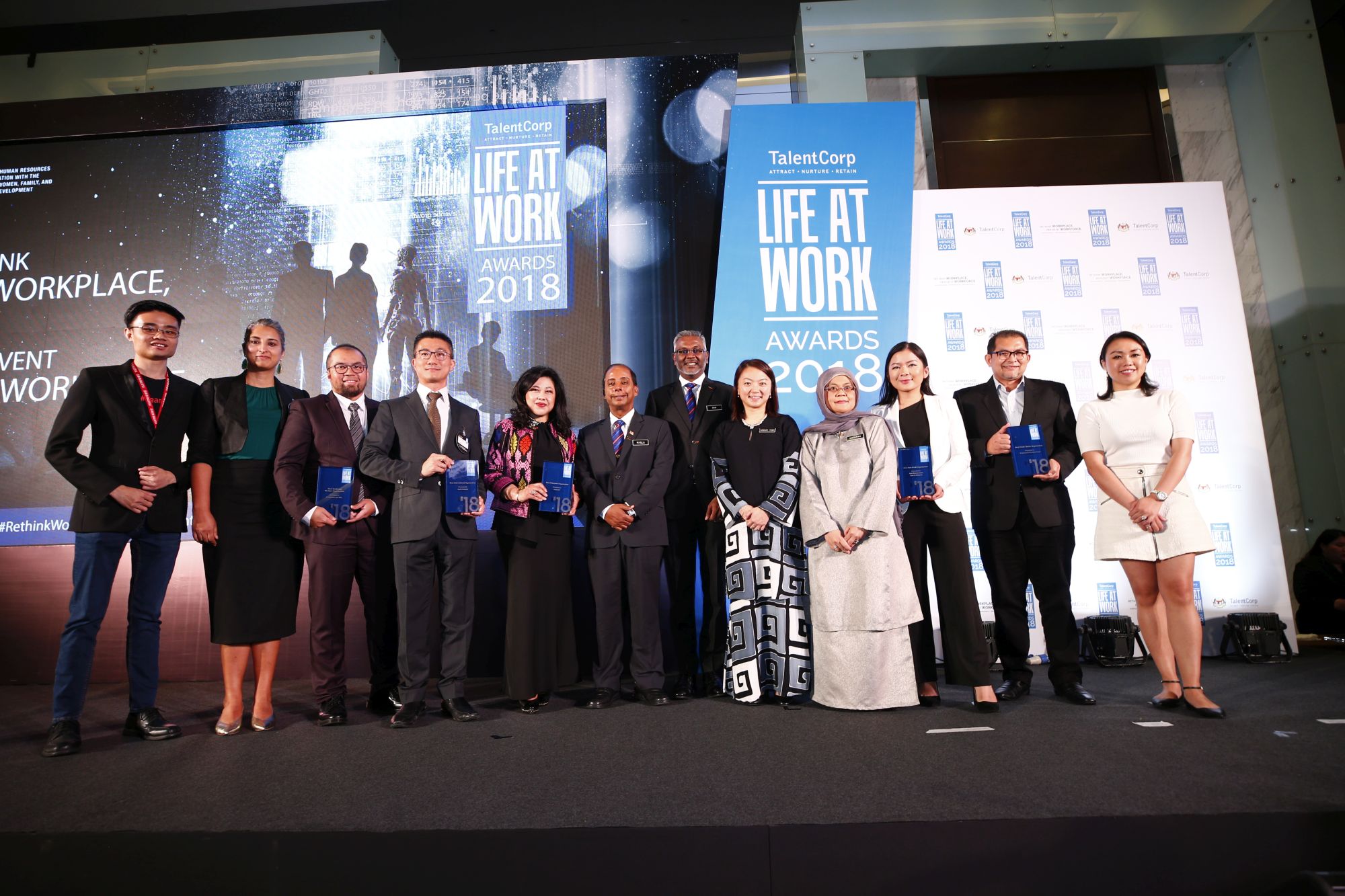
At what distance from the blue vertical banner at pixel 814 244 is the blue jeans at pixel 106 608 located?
10.1 ft

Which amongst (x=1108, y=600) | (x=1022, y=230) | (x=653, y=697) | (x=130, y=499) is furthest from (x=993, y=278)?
(x=130, y=499)

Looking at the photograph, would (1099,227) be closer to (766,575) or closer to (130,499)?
(766,575)

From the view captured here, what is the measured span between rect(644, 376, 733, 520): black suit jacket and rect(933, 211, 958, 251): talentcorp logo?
7.31 feet

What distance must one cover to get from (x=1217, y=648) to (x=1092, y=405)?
8.35ft

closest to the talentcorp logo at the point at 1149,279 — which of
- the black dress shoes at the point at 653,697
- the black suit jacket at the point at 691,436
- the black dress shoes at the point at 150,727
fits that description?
the black suit jacket at the point at 691,436

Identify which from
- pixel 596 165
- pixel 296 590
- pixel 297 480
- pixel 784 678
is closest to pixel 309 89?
pixel 596 165

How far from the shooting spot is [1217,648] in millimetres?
4809

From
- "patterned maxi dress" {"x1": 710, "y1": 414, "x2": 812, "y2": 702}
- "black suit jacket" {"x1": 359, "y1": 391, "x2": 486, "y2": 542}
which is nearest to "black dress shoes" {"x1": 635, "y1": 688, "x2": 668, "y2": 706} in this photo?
"patterned maxi dress" {"x1": 710, "y1": 414, "x2": 812, "y2": 702}

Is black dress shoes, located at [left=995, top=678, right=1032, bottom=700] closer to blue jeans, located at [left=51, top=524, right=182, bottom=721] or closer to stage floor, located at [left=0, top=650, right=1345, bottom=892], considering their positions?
stage floor, located at [left=0, top=650, right=1345, bottom=892]

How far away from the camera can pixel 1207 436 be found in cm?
502

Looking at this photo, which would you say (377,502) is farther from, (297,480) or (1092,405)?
(1092,405)

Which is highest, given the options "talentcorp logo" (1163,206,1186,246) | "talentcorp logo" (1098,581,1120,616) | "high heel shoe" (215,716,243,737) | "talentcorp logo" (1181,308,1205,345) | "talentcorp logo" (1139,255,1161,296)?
"talentcorp logo" (1163,206,1186,246)

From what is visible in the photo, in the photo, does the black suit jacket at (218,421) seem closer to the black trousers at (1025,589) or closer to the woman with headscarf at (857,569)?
the woman with headscarf at (857,569)

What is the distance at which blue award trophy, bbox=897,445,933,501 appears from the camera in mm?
3309
